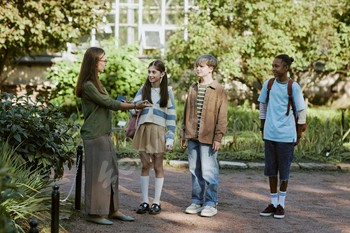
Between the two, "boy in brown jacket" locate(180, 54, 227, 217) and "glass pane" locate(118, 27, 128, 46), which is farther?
"glass pane" locate(118, 27, 128, 46)

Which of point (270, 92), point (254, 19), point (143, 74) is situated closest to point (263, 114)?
point (270, 92)

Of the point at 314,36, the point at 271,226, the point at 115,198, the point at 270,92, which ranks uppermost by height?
the point at 314,36

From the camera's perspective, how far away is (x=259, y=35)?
1236cm

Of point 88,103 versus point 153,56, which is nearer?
point 88,103

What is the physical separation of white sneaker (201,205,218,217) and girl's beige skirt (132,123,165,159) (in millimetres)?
854

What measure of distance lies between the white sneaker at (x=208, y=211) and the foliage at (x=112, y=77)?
641cm

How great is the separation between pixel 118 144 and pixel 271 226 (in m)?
4.50

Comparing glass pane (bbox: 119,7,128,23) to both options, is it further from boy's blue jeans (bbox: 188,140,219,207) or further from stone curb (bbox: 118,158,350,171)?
boy's blue jeans (bbox: 188,140,219,207)

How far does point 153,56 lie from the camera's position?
42.8 ft

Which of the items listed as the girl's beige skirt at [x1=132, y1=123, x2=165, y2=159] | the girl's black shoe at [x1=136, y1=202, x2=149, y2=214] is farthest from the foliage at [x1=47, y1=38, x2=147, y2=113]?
the girl's black shoe at [x1=136, y1=202, x2=149, y2=214]

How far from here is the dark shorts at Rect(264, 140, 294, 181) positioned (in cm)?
465

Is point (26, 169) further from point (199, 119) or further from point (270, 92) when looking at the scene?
point (270, 92)

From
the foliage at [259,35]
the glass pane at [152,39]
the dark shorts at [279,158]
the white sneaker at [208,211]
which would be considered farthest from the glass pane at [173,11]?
the white sneaker at [208,211]

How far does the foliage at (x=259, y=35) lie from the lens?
11.6 m
